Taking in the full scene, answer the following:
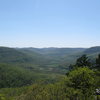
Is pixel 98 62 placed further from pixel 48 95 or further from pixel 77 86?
pixel 48 95

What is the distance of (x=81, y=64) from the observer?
6188 cm

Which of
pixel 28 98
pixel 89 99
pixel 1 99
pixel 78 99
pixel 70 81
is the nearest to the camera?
pixel 1 99

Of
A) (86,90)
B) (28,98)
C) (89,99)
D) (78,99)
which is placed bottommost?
(28,98)

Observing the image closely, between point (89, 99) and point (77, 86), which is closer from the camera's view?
point (77, 86)

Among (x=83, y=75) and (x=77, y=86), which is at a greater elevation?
(x=83, y=75)

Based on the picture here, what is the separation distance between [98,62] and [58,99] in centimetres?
3666

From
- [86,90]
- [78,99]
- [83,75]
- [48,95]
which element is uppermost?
[83,75]

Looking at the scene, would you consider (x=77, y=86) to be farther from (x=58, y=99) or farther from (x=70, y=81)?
(x=58, y=99)

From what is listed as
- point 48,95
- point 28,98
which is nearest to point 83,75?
point 48,95

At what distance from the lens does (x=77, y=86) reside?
4331cm

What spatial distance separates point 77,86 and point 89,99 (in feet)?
36.6

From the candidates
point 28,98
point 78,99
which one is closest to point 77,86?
point 78,99

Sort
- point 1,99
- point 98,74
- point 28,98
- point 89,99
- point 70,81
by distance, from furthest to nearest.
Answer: point 28,98
point 98,74
point 89,99
point 70,81
point 1,99

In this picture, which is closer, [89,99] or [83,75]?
[83,75]
